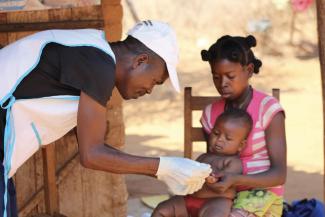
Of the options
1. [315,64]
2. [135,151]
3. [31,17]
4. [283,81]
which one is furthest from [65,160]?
[315,64]

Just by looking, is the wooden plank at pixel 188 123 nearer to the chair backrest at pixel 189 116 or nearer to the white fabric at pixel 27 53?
the chair backrest at pixel 189 116

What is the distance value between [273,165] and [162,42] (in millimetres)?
838

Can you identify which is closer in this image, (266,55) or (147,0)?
(266,55)

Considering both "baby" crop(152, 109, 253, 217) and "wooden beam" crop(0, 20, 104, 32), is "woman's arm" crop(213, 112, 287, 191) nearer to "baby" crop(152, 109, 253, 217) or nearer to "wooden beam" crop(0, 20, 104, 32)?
"baby" crop(152, 109, 253, 217)

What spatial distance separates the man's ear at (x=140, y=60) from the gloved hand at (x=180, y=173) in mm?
350

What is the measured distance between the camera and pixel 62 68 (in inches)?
92.0

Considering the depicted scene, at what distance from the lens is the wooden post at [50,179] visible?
12.0ft

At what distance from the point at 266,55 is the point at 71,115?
11.2 metres

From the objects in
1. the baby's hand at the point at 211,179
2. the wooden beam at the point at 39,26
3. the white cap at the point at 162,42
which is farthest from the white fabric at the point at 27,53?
the wooden beam at the point at 39,26

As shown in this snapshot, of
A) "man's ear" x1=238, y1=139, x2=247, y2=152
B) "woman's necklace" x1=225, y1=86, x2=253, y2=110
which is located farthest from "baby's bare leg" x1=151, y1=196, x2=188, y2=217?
"woman's necklace" x1=225, y1=86, x2=253, y2=110

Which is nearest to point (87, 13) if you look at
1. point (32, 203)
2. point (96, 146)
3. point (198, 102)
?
point (198, 102)

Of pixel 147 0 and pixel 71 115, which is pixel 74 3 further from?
pixel 147 0

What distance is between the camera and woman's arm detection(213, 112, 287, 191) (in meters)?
2.88

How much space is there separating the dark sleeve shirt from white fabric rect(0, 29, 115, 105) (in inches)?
0.8
